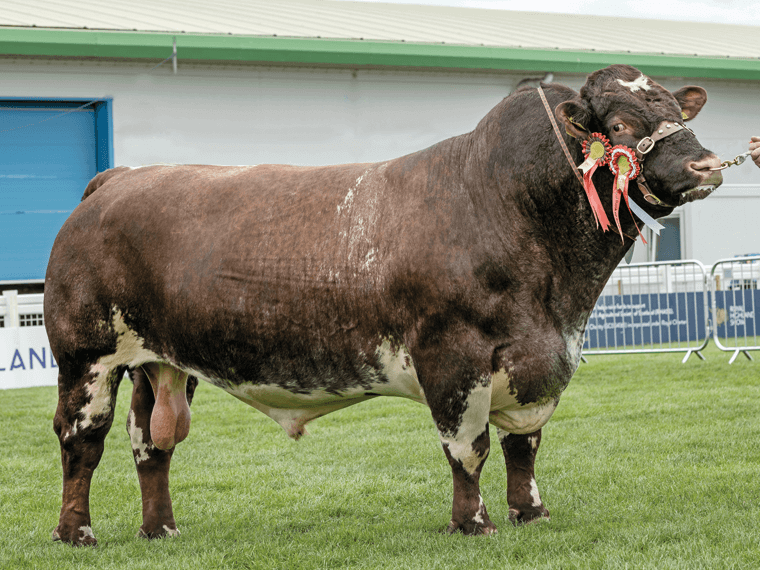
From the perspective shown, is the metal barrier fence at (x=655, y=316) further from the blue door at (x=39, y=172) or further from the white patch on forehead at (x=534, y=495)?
the blue door at (x=39, y=172)

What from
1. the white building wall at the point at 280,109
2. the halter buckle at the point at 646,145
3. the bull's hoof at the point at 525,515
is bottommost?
the bull's hoof at the point at 525,515

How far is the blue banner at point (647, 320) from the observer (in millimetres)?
11961

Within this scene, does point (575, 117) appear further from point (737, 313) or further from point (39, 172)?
point (39, 172)

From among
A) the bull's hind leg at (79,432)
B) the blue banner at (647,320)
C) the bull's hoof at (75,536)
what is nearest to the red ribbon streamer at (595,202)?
the bull's hind leg at (79,432)

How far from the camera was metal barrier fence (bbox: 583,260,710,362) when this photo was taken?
39.2 ft

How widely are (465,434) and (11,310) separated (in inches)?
381

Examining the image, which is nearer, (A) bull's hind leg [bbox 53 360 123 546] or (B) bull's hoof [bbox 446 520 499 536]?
(B) bull's hoof [bbox 446 520 499 536]

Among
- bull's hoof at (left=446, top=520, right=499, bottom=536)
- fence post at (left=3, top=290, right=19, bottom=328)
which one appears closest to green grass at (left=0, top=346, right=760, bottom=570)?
bull's hoof at (left=446, top=520, right=499, bottom=536)

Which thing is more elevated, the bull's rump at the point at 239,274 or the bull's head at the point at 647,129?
the bull's head at the point at 647,129

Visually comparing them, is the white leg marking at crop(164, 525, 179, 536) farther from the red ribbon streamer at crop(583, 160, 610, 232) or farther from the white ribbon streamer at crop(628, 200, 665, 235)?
the white ribbon streamer at crop(628, 200, 665, 235)

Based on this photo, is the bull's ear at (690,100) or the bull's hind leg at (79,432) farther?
the bull's hind leg at (79,432)

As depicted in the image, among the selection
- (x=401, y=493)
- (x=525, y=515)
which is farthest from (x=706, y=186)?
(x=401, y=493)

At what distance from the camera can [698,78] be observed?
19031 mm

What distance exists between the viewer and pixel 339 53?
1644 cm
